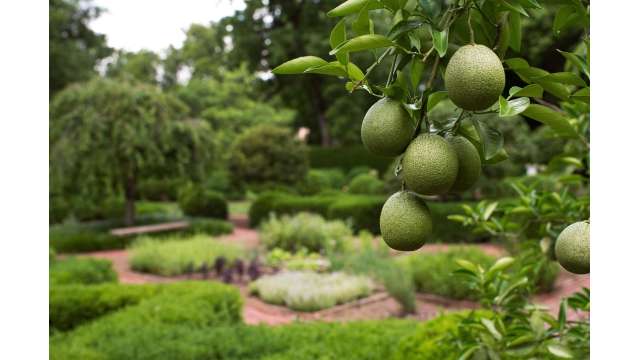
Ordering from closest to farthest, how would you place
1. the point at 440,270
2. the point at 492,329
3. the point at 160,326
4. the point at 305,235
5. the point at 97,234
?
1. the point at 492,329
2. the point at 160,326
3. the point at 440,270
4. the point at 305,235
5. the point at 97,234

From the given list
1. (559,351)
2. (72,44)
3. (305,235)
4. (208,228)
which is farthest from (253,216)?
(559,351)

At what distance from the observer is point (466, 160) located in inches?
31.7

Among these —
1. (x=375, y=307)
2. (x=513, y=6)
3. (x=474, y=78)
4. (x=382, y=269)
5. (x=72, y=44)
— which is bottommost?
(x=375, y=307)

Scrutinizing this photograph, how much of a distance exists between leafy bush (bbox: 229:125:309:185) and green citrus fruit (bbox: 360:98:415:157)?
16.1 m

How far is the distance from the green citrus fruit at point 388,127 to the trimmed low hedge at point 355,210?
29.7 feet

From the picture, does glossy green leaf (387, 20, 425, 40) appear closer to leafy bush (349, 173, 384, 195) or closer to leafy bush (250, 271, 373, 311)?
leafy bush (250, 271, 373, 311)

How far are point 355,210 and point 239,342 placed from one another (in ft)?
28.2

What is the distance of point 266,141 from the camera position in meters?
16.9

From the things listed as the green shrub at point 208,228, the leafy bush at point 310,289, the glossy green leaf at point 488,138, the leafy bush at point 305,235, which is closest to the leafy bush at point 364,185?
the green shrub at point 208,228

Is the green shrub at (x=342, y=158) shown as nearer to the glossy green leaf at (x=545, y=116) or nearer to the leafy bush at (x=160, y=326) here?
the leafy bush at (x=160, y=326)

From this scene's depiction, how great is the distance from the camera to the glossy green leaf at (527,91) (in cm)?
74

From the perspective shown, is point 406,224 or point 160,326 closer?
point 406,224

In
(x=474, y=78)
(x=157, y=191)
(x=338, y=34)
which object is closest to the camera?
(x=474, y=78)

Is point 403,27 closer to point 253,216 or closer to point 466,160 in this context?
point 466,160
